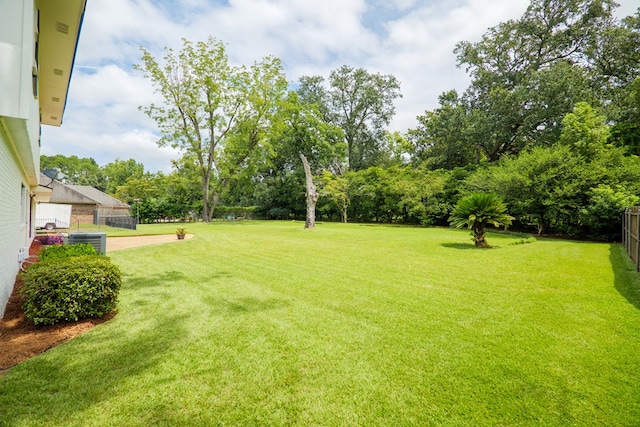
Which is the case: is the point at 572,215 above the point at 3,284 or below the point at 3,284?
above

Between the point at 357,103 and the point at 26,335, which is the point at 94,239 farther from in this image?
the point at 357,103

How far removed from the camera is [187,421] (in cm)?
210

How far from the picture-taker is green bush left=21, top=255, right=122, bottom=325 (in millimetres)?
3600

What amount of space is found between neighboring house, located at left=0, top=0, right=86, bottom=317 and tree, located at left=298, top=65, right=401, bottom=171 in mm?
34488

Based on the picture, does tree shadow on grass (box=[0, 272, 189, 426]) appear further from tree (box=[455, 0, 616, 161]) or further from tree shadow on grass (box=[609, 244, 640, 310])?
tree (box=[455, 0, 616, 161])

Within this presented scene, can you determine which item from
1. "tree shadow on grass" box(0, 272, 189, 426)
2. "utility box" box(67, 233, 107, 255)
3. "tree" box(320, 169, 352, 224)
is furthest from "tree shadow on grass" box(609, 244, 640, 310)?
"tree" box(320, 169, 352, 224)

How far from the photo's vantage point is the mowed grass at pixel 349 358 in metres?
2.19

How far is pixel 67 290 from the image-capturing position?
146 inches

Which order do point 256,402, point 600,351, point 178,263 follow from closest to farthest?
point 256,402 → point 600,351 → point 178,263

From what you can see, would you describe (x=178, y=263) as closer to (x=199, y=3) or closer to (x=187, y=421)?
(x=187, y=421)

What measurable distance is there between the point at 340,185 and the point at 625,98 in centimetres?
2231

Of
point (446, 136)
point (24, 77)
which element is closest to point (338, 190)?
point (446, 136)

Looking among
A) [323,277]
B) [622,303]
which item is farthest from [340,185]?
[622,303]

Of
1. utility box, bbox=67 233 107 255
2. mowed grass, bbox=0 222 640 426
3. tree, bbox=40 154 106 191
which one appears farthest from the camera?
tree, bbox=40 154 106 191
